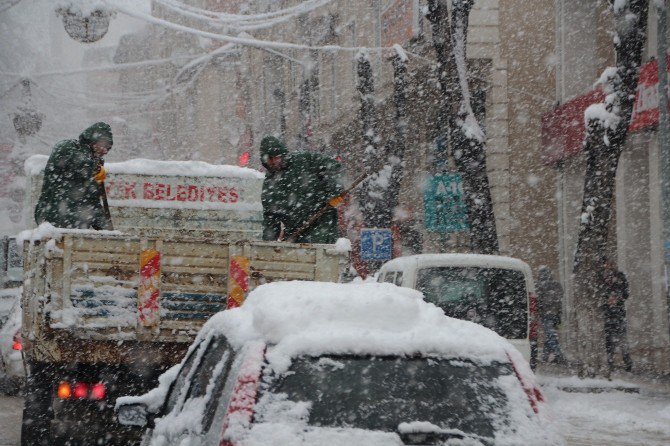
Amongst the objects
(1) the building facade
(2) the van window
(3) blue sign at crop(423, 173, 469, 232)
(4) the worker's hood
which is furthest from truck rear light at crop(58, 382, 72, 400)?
(3) blue sign at crop(423, 173, 469, 232)

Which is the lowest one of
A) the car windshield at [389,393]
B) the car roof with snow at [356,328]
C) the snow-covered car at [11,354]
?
the snow-covered car at [11,354]

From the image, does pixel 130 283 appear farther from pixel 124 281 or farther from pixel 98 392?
pixel 98 392

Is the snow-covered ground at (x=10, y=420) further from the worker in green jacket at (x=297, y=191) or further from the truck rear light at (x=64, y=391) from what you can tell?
the worker in green jacket at (x=297, y=191)

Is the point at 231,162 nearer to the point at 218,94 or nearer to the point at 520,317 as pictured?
the point at 218,94

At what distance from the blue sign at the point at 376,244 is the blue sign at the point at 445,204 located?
2456mm

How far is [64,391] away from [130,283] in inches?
35.3

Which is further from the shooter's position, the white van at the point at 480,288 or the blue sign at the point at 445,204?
the blue sign at the point at 445,204

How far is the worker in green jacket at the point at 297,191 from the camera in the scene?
9.97 meters

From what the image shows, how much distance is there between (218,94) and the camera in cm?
4900

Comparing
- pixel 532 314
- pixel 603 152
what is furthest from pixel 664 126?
pixel 532 314

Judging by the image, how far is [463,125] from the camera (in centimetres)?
1582

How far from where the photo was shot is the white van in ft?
36.7

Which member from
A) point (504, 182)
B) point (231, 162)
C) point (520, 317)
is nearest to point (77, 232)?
point (520, 317)

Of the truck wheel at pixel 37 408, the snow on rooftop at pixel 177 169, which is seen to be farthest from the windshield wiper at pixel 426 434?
the snow on rooftop at pixel 177 169
